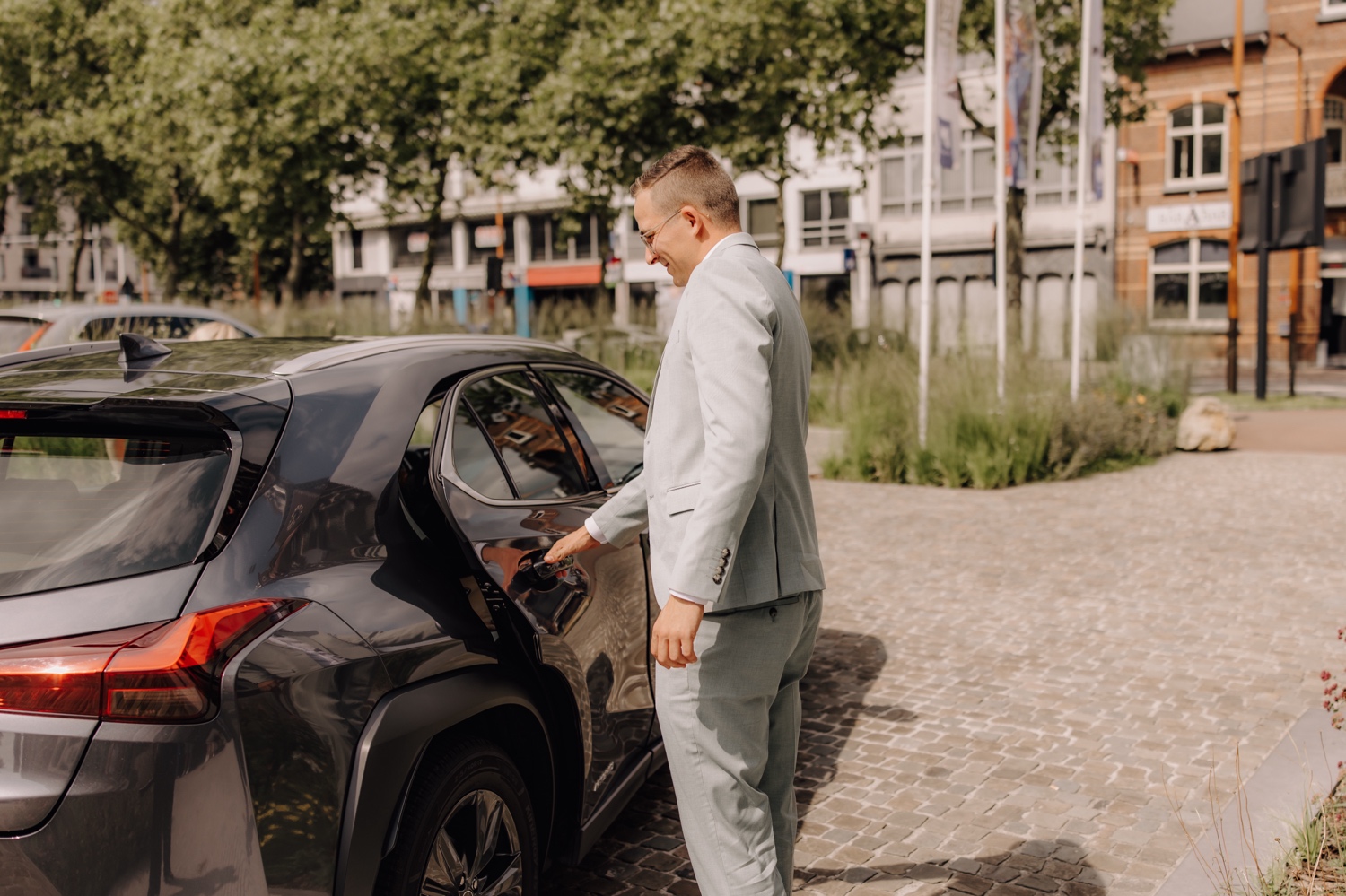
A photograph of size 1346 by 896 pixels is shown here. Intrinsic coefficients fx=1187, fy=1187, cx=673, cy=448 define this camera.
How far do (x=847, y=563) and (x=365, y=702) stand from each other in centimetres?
647

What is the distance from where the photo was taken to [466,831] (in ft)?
8.59

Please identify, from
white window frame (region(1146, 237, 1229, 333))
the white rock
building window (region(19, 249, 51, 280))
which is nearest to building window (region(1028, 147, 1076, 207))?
white window frame (region(1146, 237, 1229, 333))

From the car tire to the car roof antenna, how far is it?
1212 mm

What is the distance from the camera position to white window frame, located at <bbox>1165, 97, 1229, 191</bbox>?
35.1 m

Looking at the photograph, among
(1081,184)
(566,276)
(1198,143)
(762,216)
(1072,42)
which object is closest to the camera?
(1081,184)

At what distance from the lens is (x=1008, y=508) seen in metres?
10.6

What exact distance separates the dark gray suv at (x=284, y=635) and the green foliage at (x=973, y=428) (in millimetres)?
9214

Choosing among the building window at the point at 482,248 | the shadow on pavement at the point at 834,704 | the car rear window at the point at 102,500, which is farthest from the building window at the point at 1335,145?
A: the car rear window at the point at 102,500

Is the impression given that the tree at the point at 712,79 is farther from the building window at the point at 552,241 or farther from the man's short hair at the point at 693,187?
the building window at the point at 552,241

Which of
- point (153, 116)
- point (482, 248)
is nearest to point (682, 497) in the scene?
point (153, 116)

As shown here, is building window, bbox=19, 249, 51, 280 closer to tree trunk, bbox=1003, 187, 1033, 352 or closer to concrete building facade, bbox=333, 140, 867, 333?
concrete building facade, bbox=333, 140, 867, 333

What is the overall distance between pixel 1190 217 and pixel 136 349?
34.9 m

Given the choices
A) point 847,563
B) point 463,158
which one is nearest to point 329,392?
point 847,563

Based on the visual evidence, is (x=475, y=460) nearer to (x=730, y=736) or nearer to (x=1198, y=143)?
(x=730, y=736)
